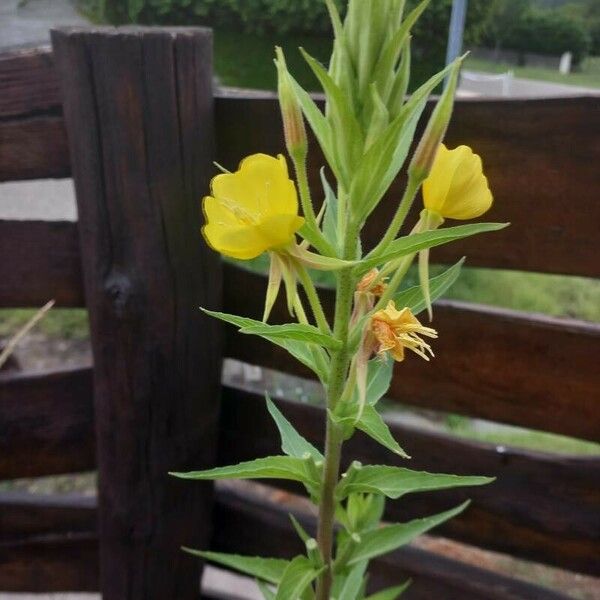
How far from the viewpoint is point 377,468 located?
0.66 m

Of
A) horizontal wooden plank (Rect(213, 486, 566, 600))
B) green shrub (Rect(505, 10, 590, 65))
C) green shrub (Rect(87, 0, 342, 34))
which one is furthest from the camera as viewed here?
green shrub (Rect(505, 10, 590, 65))

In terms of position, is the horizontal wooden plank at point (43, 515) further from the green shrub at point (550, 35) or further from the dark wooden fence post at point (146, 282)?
the green shrub at point (550, 35)

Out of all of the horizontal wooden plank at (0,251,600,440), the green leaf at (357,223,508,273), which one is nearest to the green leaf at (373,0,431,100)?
the green leaf at (357,223,508,273)

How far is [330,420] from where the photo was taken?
623 millimetres

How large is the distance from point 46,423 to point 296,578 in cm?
73

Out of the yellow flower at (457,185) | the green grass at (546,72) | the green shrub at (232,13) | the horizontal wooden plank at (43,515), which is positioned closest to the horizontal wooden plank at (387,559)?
the horizontal wooden plank at (43,515)

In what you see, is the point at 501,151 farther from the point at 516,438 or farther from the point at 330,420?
the point at 516,438

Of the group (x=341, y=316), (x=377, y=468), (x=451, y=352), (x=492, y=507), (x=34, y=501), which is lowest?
(x=34, y=501)

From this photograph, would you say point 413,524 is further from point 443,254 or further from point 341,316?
point 443,254

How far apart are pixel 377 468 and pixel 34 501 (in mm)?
974

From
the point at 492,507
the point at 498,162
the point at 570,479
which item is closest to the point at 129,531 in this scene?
the point at 492,507

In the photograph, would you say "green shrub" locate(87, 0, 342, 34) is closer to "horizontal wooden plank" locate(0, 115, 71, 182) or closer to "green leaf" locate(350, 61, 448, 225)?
"horizontal wooden plank" locate(0, 115, 71, 182)

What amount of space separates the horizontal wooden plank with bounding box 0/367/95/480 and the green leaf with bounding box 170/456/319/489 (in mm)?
648

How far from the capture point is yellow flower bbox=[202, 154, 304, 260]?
487 millimetres
